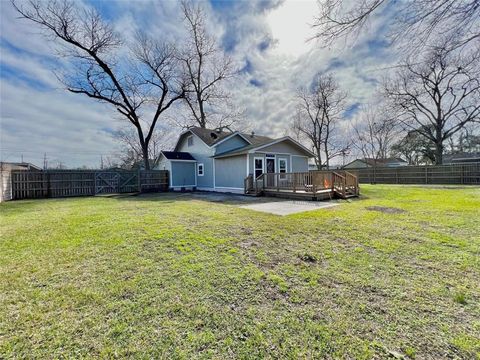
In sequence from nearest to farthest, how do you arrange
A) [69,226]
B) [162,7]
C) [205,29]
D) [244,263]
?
[244,263] < [69,226] < [162,7] < [205,29]

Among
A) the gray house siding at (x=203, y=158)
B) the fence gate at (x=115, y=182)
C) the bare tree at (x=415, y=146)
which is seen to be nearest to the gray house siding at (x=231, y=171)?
the gray house siding at (x=203, y=158)

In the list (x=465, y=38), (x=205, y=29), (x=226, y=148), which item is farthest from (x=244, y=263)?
(x=205, y=29)

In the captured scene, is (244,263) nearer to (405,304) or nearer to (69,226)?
(405,304)

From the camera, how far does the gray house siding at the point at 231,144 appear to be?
16.5 m

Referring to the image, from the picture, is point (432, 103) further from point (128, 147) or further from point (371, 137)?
point (128, 147)

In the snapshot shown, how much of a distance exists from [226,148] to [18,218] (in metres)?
12.3

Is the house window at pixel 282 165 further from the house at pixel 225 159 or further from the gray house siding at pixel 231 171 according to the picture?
the gray house siding at pixel 231 171

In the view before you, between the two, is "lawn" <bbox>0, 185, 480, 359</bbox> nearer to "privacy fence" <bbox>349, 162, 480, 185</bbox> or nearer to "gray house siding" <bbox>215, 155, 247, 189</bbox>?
"gray house siding" <bbox>215, 155, 247, 189</bbox>

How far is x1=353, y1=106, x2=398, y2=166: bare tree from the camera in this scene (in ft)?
108

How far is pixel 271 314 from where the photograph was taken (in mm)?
2107

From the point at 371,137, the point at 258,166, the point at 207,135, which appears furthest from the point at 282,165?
the point at 371,137

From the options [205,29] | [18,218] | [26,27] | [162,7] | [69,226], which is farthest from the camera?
[205,29]

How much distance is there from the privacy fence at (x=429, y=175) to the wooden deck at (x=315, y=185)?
8.27 meters

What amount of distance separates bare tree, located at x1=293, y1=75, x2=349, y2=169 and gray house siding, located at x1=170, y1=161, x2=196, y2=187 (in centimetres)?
1568
